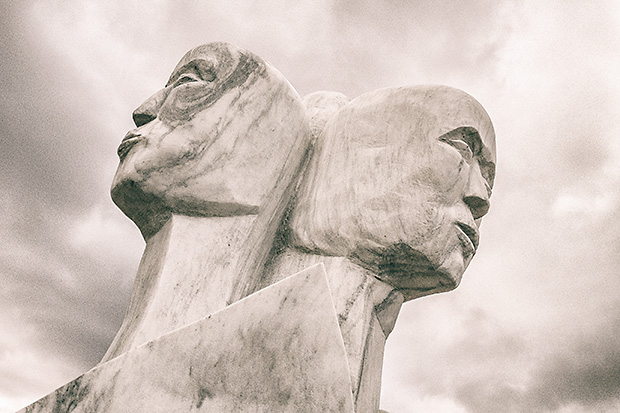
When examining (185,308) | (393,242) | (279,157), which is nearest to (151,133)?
(279,157)

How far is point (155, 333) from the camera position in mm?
1365

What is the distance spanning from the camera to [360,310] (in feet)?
4.89

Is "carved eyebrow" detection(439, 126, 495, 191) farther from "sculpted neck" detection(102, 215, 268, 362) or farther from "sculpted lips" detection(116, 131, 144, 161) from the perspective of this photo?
"sculpted lips" detection(116, 131, 144, 161)

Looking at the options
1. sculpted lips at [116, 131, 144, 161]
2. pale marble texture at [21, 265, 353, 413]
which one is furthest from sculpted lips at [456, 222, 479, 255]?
sculpted lips at [116, 131, 144, 161]

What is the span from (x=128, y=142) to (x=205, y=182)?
0.93 ft

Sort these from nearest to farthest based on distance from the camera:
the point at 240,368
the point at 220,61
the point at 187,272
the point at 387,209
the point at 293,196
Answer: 1. the point at 240,368
2. the point at 187,272
3. the point at 387,209
4. the point at 220,61
5. the point at 293,196

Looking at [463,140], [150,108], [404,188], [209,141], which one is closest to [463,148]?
[463,140]

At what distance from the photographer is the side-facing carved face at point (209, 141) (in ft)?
5.06

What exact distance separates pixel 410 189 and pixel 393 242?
0.57 feet

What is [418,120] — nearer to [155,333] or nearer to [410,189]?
[410,189]

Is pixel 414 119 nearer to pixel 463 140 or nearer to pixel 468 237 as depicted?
pixel 463 140

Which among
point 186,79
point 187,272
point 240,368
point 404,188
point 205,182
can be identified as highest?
point 186,79

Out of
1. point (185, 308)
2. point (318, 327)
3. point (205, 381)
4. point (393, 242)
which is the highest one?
point (393, 242)

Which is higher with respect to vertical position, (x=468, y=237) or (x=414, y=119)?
(x=414, y=119)
